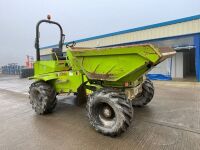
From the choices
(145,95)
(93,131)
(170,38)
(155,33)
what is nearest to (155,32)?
(155,33)

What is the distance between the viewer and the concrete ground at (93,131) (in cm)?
296

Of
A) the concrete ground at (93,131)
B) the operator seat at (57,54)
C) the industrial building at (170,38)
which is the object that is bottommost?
the concrete ground at (93,131)

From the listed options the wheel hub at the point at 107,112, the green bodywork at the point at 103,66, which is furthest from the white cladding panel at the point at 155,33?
the wheel hub at the point at 107,112

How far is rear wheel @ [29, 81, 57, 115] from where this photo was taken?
4.41 meters

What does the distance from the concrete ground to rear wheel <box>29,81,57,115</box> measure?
198mm

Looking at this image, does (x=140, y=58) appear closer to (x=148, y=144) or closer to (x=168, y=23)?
(x=148, y=144)

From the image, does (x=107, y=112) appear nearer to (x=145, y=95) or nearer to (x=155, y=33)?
(x=145, y=95)

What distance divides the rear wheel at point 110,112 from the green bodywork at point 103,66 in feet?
1.07

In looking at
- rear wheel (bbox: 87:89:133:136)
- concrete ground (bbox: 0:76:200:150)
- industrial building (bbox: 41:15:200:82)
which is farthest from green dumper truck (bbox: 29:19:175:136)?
industrial building (bbox: 41:15:200:82)

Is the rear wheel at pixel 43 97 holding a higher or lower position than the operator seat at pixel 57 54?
lower

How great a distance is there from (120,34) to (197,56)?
19.3ft

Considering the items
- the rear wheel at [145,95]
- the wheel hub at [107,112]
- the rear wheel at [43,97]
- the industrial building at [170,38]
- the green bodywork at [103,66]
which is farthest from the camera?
the industrial building at [170,38]

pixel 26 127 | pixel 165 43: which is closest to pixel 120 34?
pixel 165 43

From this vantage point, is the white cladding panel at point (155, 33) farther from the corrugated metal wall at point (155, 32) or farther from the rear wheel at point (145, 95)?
the rear wheel at point (145, 95)
